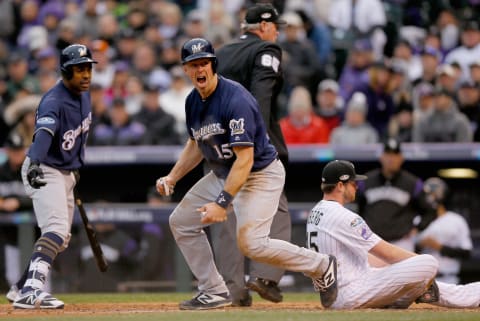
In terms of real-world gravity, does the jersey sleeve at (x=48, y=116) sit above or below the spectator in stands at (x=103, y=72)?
above

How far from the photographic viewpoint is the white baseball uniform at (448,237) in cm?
1117

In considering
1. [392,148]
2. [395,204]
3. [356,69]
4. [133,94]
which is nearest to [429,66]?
[356,69]

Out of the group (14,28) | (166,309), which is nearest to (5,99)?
(14,28)

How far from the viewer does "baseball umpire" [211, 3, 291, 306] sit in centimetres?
786

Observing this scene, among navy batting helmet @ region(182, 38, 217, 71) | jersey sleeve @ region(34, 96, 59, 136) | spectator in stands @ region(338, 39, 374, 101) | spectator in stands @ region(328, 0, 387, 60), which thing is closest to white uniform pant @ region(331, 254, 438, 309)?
navy batting helmet @ region(182, 38, 217, 71)

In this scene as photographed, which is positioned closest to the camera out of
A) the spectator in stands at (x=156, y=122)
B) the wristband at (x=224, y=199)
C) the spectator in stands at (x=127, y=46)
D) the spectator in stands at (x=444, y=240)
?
the wristband at (x=224, y=199)

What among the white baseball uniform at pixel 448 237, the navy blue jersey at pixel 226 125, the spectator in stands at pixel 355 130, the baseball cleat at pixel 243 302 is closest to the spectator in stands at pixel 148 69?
the spectator in stands at pixel 355 130

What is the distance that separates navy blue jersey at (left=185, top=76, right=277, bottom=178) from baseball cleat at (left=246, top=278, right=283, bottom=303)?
913 millimetres

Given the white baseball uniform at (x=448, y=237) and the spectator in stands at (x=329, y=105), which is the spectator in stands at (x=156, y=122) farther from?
the white baseball uniform at (x=448, y=237)

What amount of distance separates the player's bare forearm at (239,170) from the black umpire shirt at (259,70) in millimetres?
942

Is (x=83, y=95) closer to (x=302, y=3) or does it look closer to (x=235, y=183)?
(x=235, y=183)

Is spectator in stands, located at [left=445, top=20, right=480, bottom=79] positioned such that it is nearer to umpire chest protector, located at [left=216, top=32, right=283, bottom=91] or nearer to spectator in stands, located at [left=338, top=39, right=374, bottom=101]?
spectator in stands, located at [left=338, top=39, right=374, bottom=101]

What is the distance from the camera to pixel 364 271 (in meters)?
7.20

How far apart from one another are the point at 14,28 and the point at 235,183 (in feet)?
31.3
